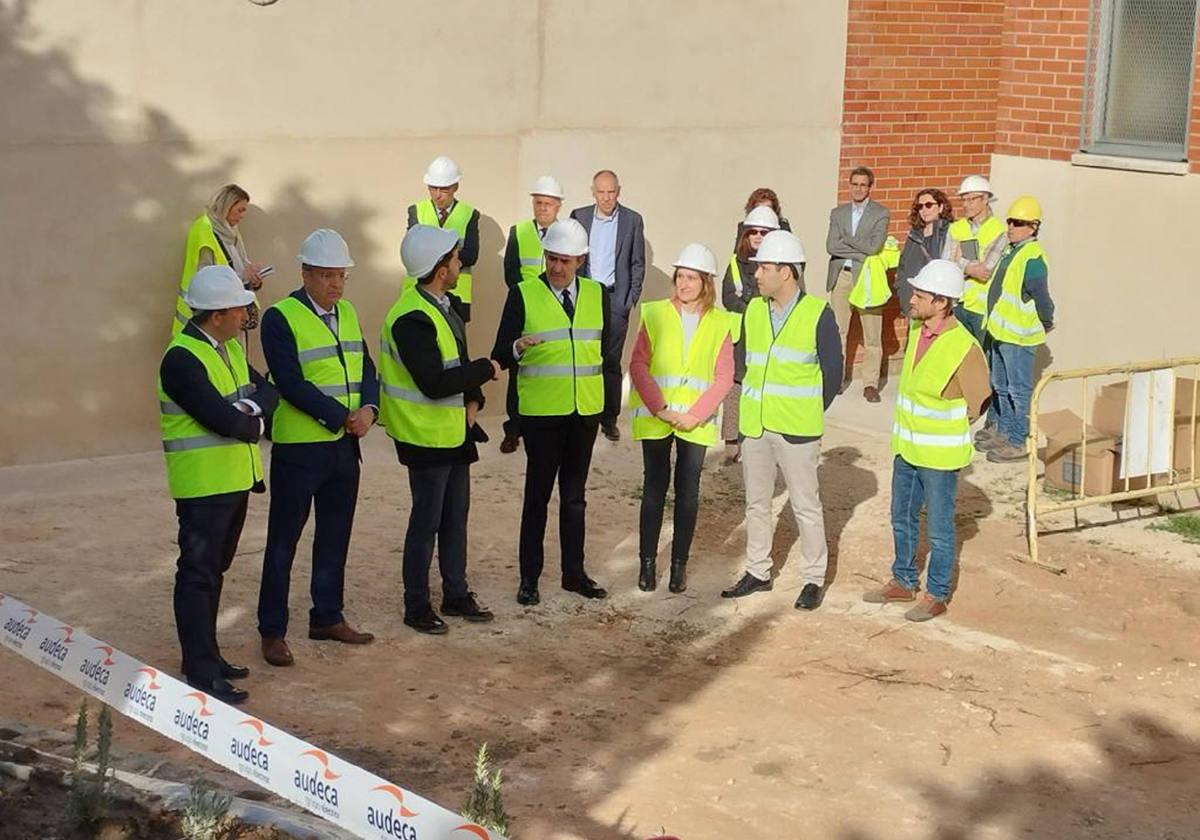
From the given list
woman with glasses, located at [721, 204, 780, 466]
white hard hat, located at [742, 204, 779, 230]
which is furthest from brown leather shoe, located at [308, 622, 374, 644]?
white hard hat, located at [742, 204, 779, 230]

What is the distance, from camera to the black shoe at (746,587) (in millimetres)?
9820

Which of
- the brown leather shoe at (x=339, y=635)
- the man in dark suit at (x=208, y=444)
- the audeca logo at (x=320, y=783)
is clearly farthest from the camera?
the brown leather shoe at (x=339, y=635)

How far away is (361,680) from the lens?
825cm

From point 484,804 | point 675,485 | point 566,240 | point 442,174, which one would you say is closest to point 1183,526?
point 675,485

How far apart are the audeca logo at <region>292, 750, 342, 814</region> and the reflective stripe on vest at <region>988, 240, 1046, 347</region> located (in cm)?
833

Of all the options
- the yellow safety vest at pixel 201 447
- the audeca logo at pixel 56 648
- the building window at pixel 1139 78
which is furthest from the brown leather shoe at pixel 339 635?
the building window at pixel 1139 78

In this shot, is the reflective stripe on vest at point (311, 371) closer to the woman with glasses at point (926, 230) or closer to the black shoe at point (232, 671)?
the black shoe at point (232, 671)

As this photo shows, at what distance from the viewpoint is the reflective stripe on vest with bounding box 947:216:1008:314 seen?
43.5ft

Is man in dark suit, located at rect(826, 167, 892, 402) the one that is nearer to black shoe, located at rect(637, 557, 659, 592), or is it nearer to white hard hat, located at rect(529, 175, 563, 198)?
white hard hat, located at rect(529, 175, 563, 198)

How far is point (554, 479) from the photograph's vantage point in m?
9.45

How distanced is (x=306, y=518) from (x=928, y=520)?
335 centimetres

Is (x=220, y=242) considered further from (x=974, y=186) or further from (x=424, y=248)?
(x=974, y=186)

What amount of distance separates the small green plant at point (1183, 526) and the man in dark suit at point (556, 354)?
4.26 meters

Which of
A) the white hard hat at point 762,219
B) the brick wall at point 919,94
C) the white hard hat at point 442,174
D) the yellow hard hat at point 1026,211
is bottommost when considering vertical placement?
the white hard hat at point 762,219
